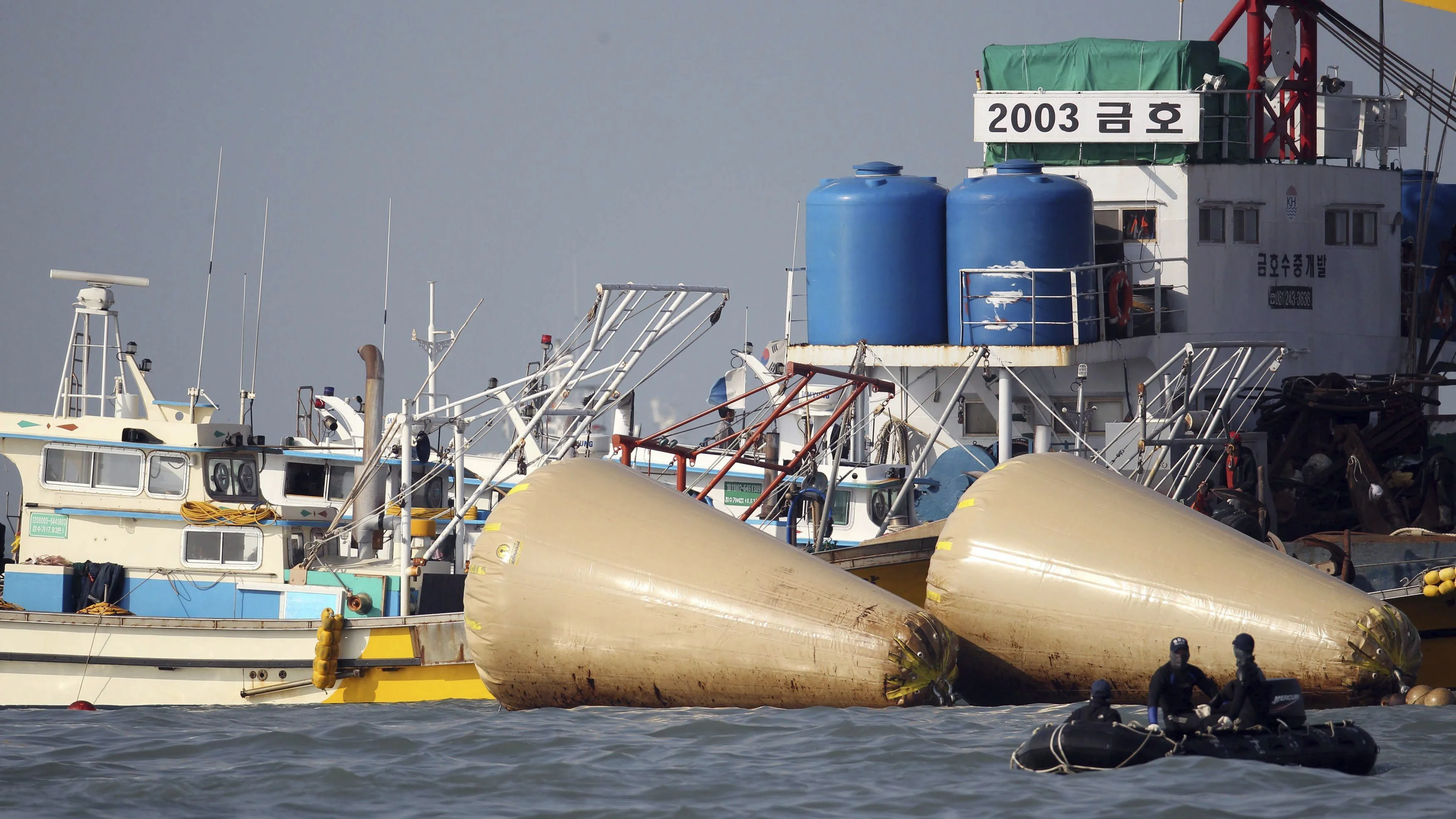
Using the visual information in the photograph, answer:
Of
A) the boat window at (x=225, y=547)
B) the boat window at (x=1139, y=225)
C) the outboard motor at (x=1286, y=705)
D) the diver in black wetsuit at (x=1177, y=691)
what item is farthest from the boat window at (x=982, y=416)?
the outboard motor at (x=1286, y=705)

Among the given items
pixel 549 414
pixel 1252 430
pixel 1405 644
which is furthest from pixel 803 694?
pixel 1252 430

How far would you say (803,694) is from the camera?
13.9 meters

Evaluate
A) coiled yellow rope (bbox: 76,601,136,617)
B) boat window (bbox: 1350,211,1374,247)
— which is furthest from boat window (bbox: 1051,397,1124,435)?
coiled yellow rope (bbox: 76,601,136,617)

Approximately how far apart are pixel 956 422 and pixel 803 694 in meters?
10.8

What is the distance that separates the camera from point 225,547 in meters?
21.9

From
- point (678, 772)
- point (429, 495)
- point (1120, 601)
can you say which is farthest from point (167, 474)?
point (1120, 601)

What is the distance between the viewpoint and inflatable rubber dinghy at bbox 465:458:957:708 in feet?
45.2

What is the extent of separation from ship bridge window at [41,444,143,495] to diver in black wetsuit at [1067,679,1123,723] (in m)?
14.4

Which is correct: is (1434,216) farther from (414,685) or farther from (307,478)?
(414,685)

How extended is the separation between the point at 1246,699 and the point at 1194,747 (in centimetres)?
54

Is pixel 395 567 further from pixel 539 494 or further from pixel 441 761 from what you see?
pixel 441 761

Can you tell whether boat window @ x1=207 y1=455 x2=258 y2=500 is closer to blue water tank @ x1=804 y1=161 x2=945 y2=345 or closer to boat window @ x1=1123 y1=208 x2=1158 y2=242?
blue water tank @ x1=804 y1=161 x2=945 y2=345

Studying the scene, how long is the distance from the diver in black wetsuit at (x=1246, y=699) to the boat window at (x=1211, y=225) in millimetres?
13370

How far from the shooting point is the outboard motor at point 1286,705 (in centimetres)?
1216
